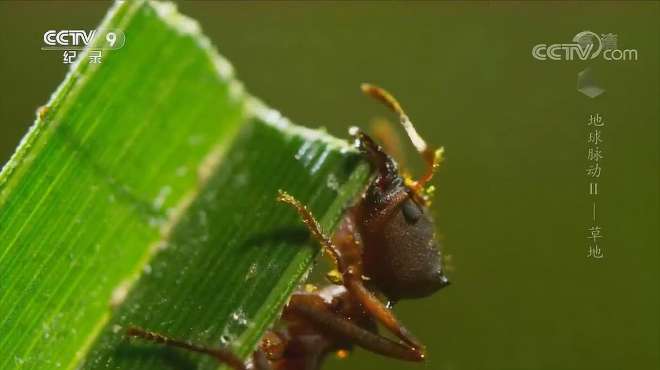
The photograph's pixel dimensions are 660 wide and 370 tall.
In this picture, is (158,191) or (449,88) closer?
(158,191)

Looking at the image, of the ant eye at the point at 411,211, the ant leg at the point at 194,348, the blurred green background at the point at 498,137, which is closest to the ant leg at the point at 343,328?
the ant eye at the point at 411,211

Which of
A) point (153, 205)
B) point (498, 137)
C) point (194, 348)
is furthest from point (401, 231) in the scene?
point (498, 137)

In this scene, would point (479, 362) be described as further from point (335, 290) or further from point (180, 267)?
point (180, 267)

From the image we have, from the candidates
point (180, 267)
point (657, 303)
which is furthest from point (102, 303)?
point (657, 303)

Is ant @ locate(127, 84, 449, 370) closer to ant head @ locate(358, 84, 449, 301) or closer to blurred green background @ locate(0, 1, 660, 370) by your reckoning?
ant head @ locate(358, 84, 449, 301)

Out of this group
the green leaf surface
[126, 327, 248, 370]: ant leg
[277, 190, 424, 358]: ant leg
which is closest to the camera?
the green leaf surface

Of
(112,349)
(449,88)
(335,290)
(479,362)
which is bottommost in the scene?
(112,349)

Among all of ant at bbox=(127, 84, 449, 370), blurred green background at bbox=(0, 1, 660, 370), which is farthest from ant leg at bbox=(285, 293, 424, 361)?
blurred green background at bbox=(0, 1, 660, 370)

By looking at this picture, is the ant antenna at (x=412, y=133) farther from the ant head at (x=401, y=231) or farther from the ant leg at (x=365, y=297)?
the ant leg at (x=365, y=297)
